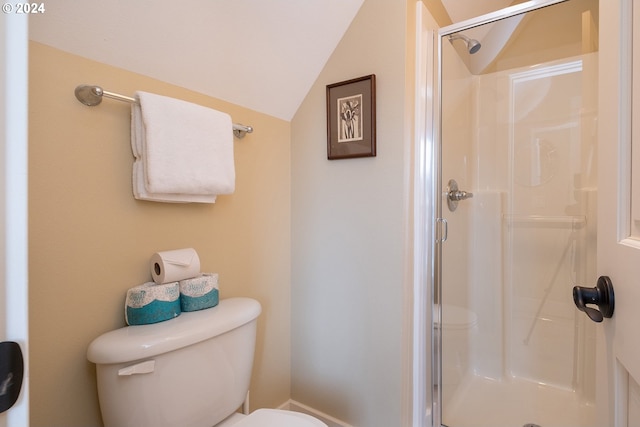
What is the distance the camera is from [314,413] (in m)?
1.46

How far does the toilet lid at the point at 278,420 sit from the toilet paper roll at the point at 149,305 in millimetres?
400

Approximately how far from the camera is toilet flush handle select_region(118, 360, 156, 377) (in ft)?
2.56

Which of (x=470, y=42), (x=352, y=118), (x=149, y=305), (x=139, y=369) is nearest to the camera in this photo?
(x=139, y=369)

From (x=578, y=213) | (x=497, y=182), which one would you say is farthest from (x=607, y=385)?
(x=497, y=182)

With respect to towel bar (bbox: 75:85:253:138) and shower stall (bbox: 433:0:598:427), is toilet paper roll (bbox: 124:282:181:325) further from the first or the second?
shower stall (bbox: 433:0:598:427)

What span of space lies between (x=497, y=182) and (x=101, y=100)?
1.91 meters

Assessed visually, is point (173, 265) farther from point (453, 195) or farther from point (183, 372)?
point (453, 195)

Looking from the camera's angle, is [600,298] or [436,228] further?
[436,228]

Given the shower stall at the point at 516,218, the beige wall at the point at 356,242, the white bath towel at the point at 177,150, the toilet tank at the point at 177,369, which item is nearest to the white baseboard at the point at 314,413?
the beige wall at the point at 356,242

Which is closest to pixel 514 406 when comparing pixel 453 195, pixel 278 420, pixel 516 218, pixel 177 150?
pixel 516 218

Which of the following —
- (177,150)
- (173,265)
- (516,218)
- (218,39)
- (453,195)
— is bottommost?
(173,265)

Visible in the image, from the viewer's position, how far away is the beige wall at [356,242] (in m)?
1.23

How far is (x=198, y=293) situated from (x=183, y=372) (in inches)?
9.3

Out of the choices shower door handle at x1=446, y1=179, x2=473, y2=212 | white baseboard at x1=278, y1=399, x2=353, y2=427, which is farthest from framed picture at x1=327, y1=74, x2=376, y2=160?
white baseboard at x1=278, y1=399, x2=353, y2=427
